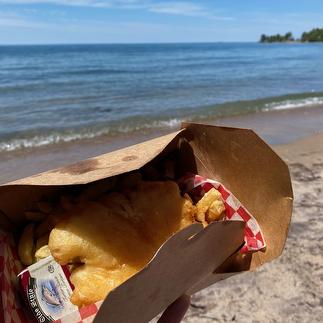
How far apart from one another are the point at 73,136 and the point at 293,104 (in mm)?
6853

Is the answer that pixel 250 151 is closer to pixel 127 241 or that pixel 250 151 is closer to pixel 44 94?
pixel 127 241

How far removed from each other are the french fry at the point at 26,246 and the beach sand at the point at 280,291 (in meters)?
1.80

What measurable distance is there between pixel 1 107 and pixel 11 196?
40.6ft

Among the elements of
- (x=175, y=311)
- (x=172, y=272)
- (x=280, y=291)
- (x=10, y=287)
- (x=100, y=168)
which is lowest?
(x=280, y=291)

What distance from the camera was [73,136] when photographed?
9117 mm

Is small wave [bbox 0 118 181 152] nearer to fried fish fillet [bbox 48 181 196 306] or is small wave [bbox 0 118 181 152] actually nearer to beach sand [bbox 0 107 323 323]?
beach sand [bbox 0 107 323 323]

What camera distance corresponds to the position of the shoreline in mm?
7077

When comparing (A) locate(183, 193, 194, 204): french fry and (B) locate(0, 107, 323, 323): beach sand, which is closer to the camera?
(A) locate(183, 193, 194, 204): french fry

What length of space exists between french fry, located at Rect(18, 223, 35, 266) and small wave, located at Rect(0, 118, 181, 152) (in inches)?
279

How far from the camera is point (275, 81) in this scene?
19484 mm

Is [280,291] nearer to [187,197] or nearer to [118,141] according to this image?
[187,197]

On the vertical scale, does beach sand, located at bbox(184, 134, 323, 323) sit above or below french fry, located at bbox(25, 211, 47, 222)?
below

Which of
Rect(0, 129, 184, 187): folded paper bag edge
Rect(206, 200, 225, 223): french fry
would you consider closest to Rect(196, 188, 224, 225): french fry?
Rect(206, 200, 225, 223): french fry

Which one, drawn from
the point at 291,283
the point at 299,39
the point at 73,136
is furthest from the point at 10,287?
the point at 299,39
